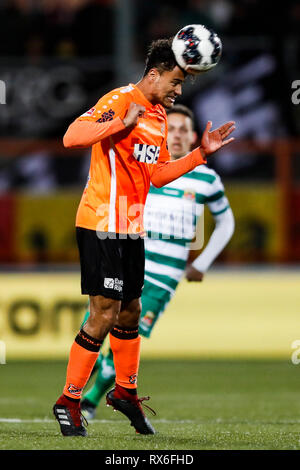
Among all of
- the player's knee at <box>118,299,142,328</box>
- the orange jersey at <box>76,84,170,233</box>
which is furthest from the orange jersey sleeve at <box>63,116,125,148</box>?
the player's knee at <box>118,299,142,328</box>

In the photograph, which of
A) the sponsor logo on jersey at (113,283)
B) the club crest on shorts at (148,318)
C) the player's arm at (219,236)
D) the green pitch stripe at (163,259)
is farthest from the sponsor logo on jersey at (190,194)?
the sponsor logo on jersey at (113,283)

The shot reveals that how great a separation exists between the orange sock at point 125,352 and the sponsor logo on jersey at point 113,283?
453 mm

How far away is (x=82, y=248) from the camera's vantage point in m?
5.42

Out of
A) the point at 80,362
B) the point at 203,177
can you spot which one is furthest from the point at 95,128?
the point at 203,177

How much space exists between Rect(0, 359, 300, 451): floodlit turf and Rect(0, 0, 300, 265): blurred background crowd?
1.77m

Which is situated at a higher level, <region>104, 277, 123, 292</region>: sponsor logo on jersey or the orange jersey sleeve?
the orange jersey sleeve

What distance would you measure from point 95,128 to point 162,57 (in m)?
0.63

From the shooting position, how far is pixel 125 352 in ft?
18.9

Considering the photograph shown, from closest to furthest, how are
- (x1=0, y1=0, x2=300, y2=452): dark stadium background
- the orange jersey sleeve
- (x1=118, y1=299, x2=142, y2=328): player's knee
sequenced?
the orange jersey sleeve → (x1=118, y1=299, x2=142, y2=328): player's knee → (x1=0, y1=0, x2=300, y2=452): dark stadium background

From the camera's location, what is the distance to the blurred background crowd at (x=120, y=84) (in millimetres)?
11711

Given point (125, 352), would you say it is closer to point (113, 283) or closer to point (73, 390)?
point (73, 390)

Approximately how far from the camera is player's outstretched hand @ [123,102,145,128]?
522 centimetres

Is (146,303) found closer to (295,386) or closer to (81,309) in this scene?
(295,386)

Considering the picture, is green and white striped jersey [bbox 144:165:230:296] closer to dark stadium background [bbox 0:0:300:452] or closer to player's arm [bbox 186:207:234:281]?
player's arm [bbox 186:207:234:281]
